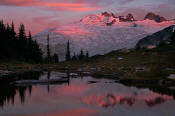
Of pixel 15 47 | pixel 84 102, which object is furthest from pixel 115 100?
pixel 15 47

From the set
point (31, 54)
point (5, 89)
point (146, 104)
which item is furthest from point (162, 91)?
point (31, 54)

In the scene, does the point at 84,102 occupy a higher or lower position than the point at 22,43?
lower

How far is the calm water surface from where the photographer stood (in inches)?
854

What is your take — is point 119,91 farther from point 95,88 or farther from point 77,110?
point 77,110

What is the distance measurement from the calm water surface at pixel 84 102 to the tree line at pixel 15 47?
55.9m

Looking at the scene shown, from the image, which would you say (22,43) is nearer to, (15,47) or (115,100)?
(15,47)

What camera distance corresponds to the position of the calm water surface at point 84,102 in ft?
71.2

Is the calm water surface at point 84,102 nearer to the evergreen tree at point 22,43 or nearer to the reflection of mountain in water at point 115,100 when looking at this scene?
the reflection of mountain in water at point 115,100

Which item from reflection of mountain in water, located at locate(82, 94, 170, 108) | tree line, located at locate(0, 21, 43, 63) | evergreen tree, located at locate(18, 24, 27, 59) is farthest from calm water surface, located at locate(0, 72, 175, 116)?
evergreen tree, located at locate(18, 24, 27, 59)

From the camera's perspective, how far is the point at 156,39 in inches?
7579

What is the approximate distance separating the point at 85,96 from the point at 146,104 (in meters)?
7.20

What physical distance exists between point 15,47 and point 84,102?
76.7 metres

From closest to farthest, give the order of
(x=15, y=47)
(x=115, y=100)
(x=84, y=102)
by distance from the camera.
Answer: (x=84, y=102) < (x=115, y=100) < (x=15, y=47)

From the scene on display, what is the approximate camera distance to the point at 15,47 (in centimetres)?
9812
